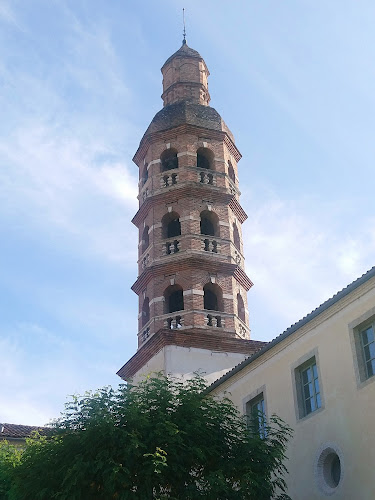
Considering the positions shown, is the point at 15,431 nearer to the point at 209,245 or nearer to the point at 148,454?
the point at 209,245

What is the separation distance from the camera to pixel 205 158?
35031 millimetres

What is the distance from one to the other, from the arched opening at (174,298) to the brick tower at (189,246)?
4 cm

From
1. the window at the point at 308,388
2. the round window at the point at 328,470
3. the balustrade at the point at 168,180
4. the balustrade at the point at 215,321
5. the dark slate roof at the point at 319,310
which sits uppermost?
the balustrade at the point at 168,180

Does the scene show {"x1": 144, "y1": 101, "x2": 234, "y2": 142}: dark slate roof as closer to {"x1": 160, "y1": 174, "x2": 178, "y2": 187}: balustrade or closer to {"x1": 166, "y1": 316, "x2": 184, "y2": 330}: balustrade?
{"x1": 160, "y1": 174, "x2": 178, "y2": 187}: balustrade

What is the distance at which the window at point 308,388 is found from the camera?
19.9m

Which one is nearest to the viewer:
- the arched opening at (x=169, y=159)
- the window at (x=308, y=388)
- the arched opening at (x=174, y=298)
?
the window at (x=308, y=388)

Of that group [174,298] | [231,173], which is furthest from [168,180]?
[174,298]

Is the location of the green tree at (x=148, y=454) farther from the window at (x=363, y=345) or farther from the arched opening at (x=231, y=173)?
the arched opening at (x=231, y=173)

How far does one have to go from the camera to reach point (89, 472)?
16188mm

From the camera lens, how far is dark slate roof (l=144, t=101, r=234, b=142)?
115 feet

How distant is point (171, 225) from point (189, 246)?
247 cm

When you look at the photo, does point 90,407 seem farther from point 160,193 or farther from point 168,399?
point 160,193

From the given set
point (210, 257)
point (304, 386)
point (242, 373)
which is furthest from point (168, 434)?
point (210, 257)

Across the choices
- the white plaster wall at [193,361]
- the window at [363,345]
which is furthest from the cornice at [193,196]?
the window at [363,345]
